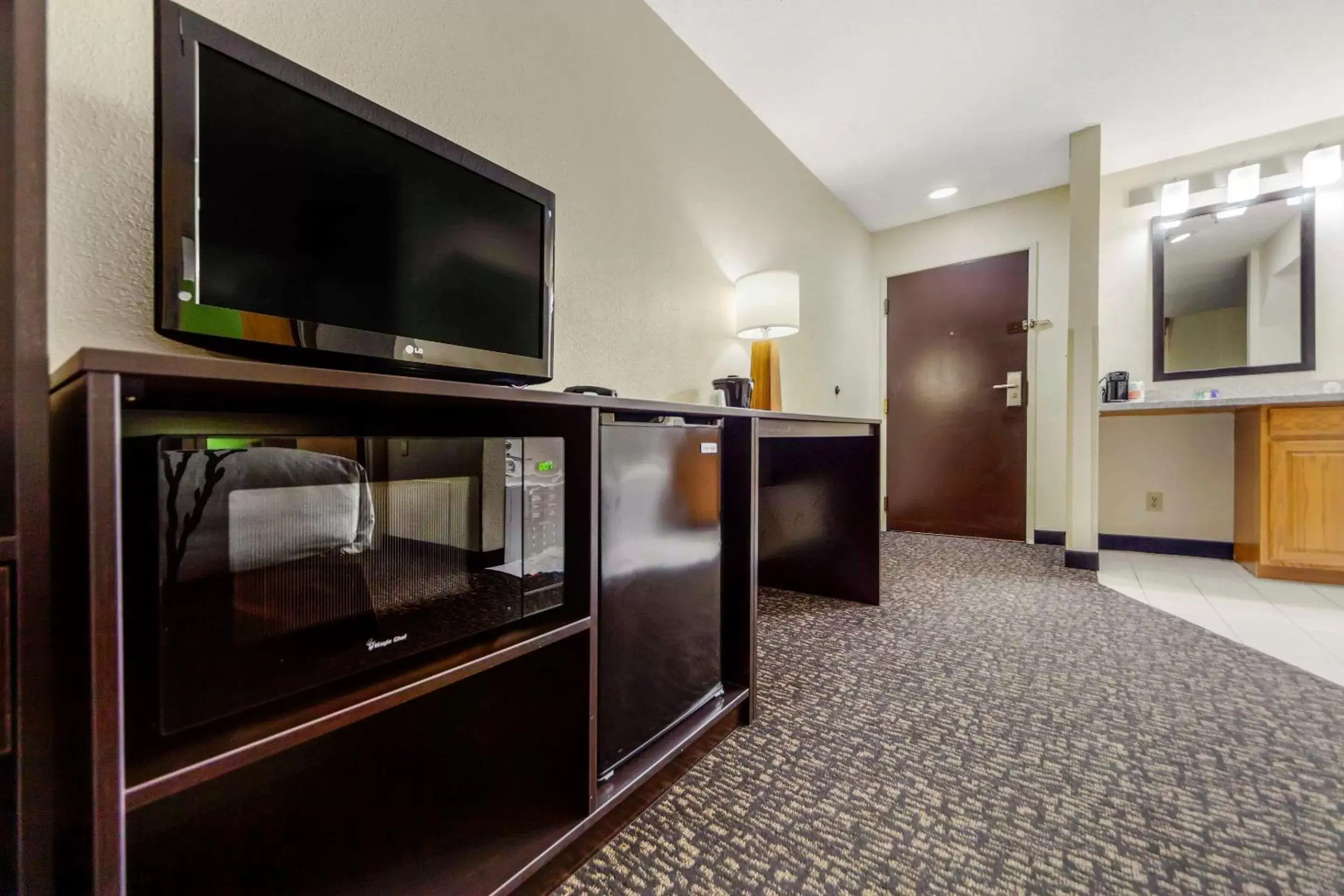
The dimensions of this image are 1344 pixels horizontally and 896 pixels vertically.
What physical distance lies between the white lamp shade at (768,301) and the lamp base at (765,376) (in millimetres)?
100

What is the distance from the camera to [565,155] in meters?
1.50

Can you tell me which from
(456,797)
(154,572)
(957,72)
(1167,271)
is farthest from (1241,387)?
(154,572)

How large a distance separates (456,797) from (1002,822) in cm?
95

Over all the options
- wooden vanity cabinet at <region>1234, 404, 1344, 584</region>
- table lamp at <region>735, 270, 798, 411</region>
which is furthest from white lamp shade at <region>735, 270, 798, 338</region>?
wooden vanity cabinet at <region>1234, 404, 1344, 584</region>

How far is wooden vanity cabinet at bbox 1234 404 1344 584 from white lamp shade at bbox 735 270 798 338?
236 centimetres

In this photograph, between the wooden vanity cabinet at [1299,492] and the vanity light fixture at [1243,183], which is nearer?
the wooden vanity cabinet at [1299,492]

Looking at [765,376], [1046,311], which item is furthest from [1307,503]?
[765,376]

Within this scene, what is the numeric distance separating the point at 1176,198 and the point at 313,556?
14.4ft

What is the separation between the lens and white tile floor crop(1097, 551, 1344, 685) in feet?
5.27

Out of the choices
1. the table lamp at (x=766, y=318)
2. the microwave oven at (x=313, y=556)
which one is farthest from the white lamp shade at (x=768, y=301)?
the microwave oven at (x=313, y=556)

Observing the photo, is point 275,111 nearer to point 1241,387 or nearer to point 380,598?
point 380,598

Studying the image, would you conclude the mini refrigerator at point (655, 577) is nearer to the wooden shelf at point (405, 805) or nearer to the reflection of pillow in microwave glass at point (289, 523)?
the wooden shelf at point (405, 805)

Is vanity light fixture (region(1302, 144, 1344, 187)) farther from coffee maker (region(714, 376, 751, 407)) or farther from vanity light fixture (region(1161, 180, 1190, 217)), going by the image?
coffee maker (region(714, 376, 751, 407))

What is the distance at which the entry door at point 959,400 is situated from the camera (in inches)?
130
